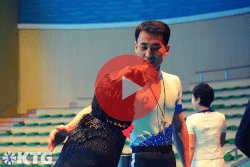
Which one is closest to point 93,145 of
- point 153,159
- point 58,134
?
point 58,134

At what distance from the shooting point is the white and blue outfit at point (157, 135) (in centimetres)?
206

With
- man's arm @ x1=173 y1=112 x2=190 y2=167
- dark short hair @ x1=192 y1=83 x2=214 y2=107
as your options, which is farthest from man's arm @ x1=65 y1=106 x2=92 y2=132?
dark short hair @ x1=192 y1=83 x2=214 y2=107

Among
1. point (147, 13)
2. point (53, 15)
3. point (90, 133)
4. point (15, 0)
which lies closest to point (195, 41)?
point (147, 13)

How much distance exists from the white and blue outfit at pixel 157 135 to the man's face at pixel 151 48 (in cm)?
17

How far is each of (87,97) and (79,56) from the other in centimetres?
122

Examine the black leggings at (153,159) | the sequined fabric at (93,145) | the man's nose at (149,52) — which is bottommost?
the black leggings at (153,159)

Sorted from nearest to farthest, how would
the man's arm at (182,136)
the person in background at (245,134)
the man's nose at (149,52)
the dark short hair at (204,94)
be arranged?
1. the person in background at (245,134)
2. the man's nose at (149,52)
3. the man's arm at (182,136)
4. the dark short hair at (204,94)

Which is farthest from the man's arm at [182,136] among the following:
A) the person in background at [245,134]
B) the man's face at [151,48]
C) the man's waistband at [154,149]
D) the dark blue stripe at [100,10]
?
the dark blue stripe at [100,10]

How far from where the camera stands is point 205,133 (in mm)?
3242

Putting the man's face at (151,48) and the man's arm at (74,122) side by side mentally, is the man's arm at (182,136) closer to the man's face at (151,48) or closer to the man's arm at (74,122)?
the man's face at (151,48)

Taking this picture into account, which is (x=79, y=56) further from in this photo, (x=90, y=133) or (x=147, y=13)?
(x=90, y=133)

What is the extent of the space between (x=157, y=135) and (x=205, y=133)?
1216 mm

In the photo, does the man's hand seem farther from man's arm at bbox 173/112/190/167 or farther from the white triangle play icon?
man's arm at bbox 173/112/190/167

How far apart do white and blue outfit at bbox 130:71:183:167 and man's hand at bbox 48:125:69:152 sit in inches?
26.1
